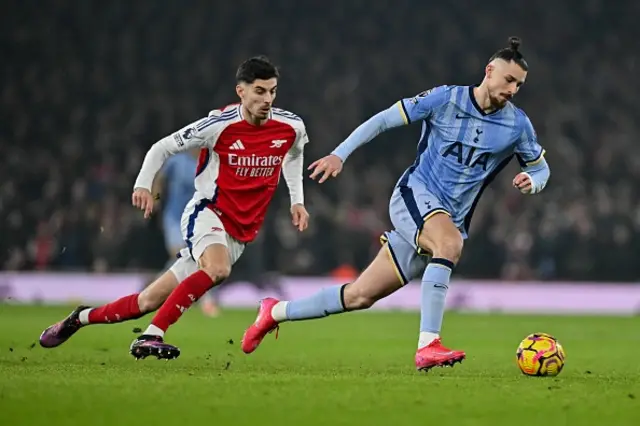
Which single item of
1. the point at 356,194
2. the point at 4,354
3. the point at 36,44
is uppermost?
the point at 36,44

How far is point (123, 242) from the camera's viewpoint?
1788cm

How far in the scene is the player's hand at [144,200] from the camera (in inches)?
295

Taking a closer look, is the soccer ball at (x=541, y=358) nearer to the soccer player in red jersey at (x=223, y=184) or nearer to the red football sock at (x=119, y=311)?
A: the soccer player in red jersey at (x=223, y=184)

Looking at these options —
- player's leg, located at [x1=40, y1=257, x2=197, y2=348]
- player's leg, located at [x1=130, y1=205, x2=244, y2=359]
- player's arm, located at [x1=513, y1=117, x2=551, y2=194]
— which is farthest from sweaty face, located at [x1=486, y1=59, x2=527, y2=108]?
player's leg, located at [x1=40, y1=257, x2=197, y2=348]

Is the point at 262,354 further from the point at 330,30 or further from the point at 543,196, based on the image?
the point at 330,30

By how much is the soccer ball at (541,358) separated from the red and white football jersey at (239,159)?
2121mm

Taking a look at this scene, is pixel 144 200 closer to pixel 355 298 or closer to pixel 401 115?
pixel 355 298

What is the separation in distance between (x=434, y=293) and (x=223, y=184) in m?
1.69

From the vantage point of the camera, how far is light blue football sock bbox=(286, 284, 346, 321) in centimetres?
784

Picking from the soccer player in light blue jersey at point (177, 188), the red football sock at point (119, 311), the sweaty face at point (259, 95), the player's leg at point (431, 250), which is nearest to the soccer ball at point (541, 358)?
the player's leg at point (431, 250)

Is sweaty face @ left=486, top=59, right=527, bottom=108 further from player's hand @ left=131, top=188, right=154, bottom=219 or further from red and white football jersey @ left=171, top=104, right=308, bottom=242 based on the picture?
player's hand @ left=131, top=188, right=154, bottom=219

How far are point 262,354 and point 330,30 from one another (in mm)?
13409

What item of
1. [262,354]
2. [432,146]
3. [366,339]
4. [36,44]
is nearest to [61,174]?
[36,44]

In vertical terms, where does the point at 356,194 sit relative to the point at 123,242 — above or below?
above
